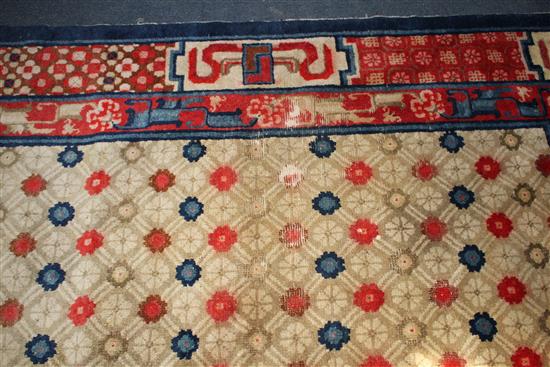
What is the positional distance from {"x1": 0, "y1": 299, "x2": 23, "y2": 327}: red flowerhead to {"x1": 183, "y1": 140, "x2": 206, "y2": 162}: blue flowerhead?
0.66 m

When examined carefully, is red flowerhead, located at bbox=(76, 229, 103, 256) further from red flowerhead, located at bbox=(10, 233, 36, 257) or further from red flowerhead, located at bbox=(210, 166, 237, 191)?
red flowerhead, located at bbox=(210, 166, 237, 191)

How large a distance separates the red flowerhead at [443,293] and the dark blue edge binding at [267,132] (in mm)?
503

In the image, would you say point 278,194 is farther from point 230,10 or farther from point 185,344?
point 230,10

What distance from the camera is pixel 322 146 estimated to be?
71.7 inches

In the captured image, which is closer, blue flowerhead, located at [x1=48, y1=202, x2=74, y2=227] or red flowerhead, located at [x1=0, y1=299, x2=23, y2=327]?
red flowerhead, located at [x1=0, y1=299, x2=23, y2=327]

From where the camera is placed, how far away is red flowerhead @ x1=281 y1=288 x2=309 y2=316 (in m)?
1.63

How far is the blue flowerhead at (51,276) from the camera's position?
167 centimetres

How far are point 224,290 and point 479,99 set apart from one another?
1039 millimetres

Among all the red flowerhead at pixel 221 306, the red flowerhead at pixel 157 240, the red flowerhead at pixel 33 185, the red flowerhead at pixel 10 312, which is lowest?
the red flowerhead at pixel 10 312

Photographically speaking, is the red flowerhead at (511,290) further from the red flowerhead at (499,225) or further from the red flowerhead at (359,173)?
the red flowerhead at (359,173)

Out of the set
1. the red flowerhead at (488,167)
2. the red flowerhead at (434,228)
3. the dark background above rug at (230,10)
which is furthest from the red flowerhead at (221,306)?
the dark background above rug at (230,10)

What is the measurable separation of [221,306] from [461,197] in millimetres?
801

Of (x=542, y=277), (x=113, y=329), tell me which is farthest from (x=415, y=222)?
(x=113, y=329)

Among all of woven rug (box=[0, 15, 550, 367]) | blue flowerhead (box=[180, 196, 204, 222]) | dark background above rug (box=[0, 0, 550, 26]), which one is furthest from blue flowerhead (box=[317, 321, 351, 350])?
dark background above rug (box=[0, 0, 550, 26])
